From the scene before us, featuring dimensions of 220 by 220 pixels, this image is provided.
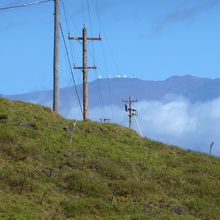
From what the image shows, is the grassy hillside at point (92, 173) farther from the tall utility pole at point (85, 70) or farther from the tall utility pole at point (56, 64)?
the tall utility pole at point (85, 70)

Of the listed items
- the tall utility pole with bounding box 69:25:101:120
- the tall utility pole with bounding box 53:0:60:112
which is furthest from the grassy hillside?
the tall utility pole with bounding box 69:25:101:120

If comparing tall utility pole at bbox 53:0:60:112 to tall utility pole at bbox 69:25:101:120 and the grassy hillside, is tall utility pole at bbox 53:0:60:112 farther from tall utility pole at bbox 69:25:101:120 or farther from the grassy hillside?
tall utility pole at bbox 69:25:101:120

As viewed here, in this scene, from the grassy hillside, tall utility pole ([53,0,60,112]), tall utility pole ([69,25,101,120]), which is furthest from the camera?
tall utility pole ([69,25,101,120])

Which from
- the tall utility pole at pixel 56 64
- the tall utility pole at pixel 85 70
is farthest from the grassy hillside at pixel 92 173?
the tall utility pole at pixel 85 70

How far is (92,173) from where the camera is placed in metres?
21.3

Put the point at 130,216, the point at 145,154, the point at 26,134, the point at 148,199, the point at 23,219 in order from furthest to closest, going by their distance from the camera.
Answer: the point at 145,154, the point at 26,134, the point at 148,199, the point at 130,216, the point at 23,219

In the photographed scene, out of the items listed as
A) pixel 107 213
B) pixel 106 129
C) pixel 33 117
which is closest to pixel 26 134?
pixel 33 117

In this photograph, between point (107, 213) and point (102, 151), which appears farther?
point (102, 151)

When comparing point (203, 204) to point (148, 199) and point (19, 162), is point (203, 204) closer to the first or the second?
point (148, 199)

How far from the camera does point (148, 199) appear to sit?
1970cm

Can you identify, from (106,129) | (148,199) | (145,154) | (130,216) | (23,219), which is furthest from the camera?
(106,129)

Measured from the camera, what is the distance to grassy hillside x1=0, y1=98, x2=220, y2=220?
1811 centimetres

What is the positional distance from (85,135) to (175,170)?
4136 millimetres

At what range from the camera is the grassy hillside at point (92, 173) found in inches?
713
